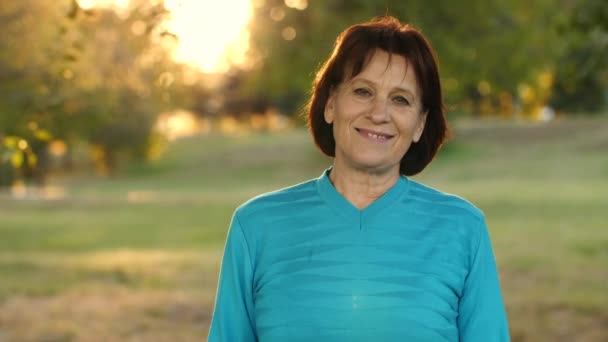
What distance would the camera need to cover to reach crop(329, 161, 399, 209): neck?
110 inches

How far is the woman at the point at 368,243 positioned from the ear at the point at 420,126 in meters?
0.02

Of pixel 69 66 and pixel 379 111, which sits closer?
pixel 379 111

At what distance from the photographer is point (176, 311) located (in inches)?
435

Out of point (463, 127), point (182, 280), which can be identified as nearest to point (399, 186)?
point (182, 280)

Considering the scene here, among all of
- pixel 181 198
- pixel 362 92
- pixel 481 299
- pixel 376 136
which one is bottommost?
pixel 181 198

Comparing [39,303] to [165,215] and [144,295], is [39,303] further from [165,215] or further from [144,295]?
[165,215]

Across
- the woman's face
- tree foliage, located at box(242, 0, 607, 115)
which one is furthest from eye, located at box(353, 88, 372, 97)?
tree foliage, located at box(242, 0, 607, 115)

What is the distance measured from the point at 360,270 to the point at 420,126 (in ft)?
1.67

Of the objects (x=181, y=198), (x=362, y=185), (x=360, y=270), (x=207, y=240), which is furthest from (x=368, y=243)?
(x=181, y=198)

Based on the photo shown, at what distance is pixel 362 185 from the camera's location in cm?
282

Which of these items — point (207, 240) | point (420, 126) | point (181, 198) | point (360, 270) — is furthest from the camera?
point (181, 198)

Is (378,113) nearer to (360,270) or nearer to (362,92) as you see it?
(362,92)

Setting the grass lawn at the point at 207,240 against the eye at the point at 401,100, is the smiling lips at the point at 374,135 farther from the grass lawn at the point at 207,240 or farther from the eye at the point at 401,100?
the grass lawn at the point at 207,240

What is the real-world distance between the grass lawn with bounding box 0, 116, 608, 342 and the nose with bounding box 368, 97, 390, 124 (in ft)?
23.0
